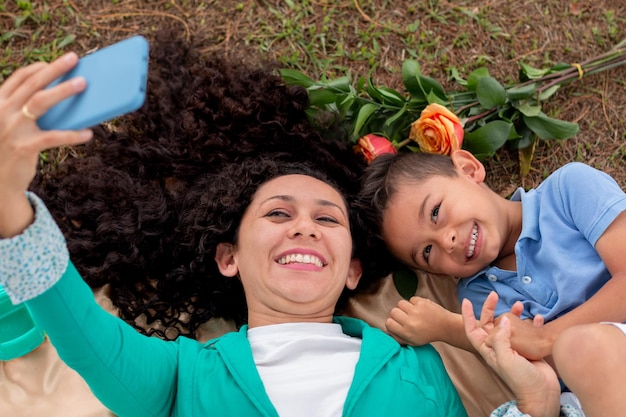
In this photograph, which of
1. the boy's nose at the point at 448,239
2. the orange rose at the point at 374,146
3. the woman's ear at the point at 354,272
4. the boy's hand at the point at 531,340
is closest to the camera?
the boy's hand at the point at 531,340

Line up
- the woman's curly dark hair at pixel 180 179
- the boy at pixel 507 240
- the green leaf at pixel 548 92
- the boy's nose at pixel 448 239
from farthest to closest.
Result: 1. the green leaf at pixel 548 92
2. the woman's curly dark hair at pixel 180 179
3. the boy's nose at pixel 448 239
4. the boy at pixel 507 240

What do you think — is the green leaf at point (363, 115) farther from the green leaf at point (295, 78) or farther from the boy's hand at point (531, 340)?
the boy's hand at point (531, 340)

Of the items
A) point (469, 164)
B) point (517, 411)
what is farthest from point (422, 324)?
point (469, 164)

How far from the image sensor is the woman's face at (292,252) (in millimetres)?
2184

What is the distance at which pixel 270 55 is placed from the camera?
3.18 meters

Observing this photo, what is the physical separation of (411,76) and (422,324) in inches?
44.5

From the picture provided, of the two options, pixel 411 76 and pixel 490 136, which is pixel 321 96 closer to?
pixel 411 76

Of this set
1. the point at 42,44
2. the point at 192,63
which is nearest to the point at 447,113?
the point at 192,63

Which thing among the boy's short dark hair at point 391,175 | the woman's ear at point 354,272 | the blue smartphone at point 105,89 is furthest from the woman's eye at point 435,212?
the blue smartphone at point 105,89

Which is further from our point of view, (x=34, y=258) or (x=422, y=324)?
(x=422, y=324)

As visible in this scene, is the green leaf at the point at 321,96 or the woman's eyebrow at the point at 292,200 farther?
the green leaf at the point at 321,96

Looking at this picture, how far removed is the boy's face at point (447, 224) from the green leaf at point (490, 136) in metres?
0.29

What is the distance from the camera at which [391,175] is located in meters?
2.59

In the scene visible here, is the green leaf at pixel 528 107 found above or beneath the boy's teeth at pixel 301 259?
above
